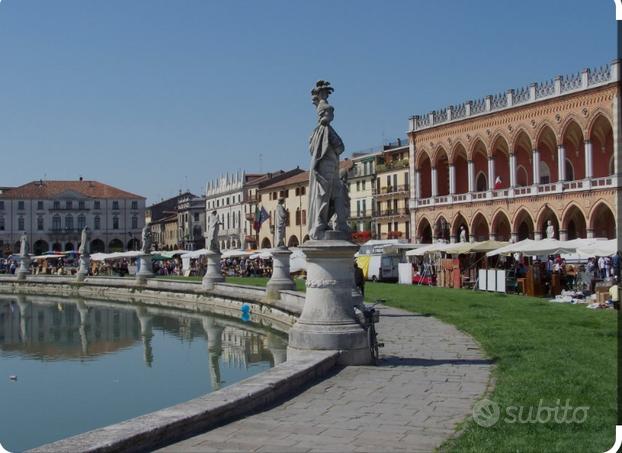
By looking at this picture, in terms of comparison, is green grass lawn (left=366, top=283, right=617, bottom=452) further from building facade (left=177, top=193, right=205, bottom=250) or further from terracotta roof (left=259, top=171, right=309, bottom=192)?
building facade (left=177, top=193, right=205, bottom=250)

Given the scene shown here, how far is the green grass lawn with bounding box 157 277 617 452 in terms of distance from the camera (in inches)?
254

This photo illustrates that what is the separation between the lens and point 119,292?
127 ft

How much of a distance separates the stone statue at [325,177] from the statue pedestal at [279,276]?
1305 cm

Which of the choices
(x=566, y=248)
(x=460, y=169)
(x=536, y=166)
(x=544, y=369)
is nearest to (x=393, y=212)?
(x=460, y=169)

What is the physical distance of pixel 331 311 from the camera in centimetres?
1104

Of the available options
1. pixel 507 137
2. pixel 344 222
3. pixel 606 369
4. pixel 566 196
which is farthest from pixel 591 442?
pixel 507 137

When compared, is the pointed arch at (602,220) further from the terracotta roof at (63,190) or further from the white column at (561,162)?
the terracotta roof at (63,190)

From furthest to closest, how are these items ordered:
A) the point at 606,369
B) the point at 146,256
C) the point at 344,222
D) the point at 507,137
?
the point at 507,137 → the point at 146,256 → the point at 344,222 → the point at 606,369

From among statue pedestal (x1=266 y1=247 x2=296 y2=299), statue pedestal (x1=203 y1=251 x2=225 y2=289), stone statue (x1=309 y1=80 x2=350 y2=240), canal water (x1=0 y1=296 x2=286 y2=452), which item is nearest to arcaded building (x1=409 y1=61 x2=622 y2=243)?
statue pedestal (x1=203 y1=251 x2=225 y2=289)

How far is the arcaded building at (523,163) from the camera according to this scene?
45.5 meters

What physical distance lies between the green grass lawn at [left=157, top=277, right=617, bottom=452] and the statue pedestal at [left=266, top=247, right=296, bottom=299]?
205 inches

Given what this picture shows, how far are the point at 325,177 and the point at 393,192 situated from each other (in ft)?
205

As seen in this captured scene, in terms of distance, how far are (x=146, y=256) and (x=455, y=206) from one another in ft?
88.5

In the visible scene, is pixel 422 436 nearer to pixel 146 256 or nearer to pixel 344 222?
pixel 344 222
